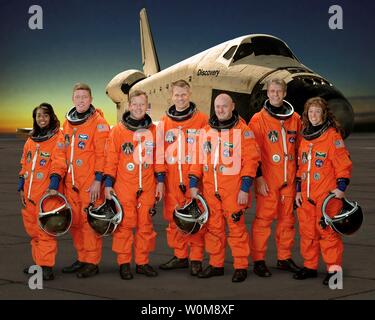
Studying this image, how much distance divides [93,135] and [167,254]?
1.70 metres

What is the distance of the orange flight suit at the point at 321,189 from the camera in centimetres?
664

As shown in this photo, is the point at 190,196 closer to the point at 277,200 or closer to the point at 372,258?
the point at 277,200

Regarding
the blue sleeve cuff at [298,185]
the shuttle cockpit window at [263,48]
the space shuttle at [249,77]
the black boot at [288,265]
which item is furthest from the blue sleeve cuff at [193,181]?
the shuttle cockpit window at [263,48]

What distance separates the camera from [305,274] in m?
6.67

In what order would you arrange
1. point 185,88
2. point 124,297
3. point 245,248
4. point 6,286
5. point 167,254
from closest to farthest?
point 124,297 → point 6,286 → point 245,248 → point 185,88 → point 167,254

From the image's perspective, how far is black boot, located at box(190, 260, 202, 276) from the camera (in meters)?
6.90

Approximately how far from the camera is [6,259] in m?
7.55

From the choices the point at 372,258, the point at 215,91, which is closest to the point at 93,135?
the point at 372,258

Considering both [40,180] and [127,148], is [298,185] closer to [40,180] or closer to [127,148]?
[127,148]

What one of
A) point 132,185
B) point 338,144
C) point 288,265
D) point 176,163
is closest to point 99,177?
point 132,185

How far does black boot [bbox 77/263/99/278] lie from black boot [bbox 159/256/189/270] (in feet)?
2.33

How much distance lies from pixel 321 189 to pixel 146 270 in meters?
1.85

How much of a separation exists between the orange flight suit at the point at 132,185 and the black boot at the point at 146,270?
0.04m

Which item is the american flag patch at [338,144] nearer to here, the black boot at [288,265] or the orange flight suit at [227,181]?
the orange flight suit at [227,181]
